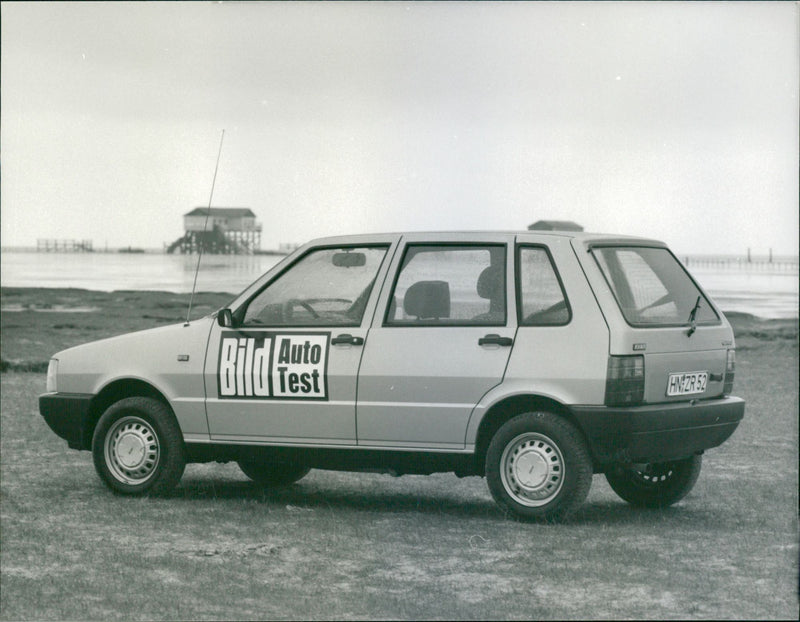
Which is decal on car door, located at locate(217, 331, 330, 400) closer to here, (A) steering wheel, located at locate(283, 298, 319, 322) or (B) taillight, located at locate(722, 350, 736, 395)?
(A) steering wheel, located at locate(283, 298, 319, 322)

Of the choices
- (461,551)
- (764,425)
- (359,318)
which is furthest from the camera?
(764,425)

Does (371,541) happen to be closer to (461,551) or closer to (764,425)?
(461,551)

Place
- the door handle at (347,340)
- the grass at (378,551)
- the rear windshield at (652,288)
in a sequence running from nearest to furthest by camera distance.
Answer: the grass at (378,551)
the rear windshield at (652,288)
the door handle at (347,340)

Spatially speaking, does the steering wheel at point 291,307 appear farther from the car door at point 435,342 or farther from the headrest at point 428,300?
the headrest at point 428,300

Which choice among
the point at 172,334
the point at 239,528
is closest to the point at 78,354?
the point at 172,334

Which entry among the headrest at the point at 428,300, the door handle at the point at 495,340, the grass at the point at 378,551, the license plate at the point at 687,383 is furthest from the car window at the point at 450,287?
the grass at the point at 378,551

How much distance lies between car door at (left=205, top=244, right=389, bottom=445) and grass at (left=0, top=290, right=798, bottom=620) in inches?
24.5

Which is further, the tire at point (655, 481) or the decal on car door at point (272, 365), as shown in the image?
the tire at point (655, 481)

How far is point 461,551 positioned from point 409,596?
1204mm

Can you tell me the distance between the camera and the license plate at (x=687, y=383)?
8750 millimetres

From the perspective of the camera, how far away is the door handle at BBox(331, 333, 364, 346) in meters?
9.17

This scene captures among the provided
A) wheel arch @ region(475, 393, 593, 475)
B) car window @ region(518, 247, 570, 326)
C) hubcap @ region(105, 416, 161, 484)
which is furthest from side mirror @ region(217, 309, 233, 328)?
car window @ region(518, 247, 570, 326)

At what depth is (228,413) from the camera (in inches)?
380

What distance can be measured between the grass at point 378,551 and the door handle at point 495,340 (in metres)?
1.14
